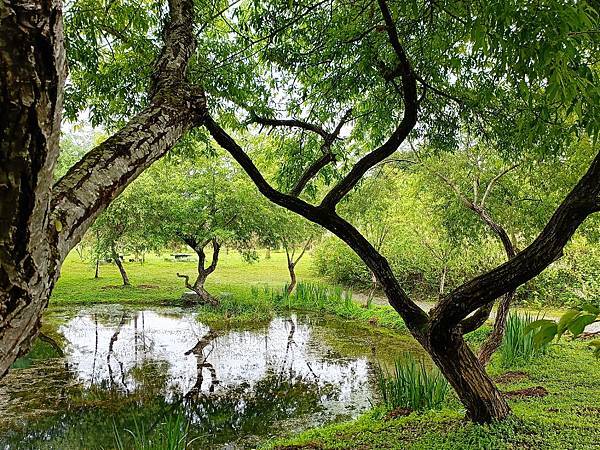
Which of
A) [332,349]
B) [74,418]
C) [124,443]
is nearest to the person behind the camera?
[124,443]

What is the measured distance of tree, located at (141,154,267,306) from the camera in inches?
403

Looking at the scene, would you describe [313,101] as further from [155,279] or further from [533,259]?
[155,279]

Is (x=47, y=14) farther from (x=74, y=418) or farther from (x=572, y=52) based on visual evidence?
(x=74, y=418)

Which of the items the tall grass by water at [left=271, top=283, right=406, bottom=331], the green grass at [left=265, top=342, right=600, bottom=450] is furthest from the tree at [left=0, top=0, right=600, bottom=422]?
the tall grass by water at [left=271, top=283, right=406, bottom=331]

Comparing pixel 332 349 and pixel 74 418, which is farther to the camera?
pixel 332 349

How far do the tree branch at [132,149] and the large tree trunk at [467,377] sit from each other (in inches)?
78.5

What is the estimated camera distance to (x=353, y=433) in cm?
376

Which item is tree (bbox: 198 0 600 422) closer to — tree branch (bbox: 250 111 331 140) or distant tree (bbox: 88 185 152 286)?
tree branch (bbox: 250 111 331 140)

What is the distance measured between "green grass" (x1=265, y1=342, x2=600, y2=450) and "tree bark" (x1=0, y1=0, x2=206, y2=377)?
264cm

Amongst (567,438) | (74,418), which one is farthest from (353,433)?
(74,418)

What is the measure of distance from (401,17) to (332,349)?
17.8 ft

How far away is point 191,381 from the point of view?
19.1ft

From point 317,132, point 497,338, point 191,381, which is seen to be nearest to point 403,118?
point 317,132

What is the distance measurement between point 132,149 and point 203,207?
9.10 m
